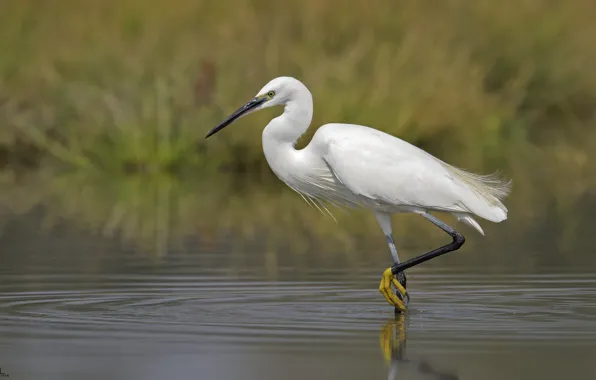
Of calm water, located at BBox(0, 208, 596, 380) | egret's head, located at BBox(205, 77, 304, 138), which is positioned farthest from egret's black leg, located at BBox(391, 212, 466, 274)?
egret's head, located at BBox(205, 77, 304, 138)

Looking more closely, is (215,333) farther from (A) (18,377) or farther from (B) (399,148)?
(B) (399,148)

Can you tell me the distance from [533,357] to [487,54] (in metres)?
17.5

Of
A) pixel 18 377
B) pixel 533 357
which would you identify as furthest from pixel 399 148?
pixel 18 377

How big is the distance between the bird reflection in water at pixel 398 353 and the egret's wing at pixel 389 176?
3.65 ft

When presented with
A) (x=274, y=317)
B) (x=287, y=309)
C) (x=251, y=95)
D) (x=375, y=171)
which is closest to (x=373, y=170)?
(x=375, y=171)

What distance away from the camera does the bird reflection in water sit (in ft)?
21.3

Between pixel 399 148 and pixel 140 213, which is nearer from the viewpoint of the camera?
pixel 399 148

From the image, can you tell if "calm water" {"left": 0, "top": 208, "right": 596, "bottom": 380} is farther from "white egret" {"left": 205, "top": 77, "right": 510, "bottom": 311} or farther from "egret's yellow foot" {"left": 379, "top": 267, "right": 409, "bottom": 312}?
"white egret" {"left": 205, "top": 77, "right": 510, "bottom": 311}

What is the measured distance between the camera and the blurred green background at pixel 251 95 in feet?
50.4

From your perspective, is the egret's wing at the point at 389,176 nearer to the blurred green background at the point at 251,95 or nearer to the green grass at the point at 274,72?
the blurred green background at the point at 251,95

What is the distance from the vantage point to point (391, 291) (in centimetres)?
910

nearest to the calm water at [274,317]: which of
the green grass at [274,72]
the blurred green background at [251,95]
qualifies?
the blurred green background at [251,95]

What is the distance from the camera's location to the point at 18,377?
6426mm

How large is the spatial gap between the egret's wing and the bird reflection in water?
43.8 inches
